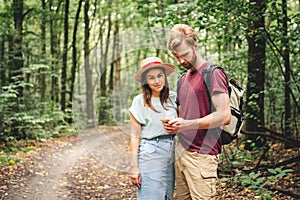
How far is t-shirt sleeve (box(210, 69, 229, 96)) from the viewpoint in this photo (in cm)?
263

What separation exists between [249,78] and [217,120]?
561cm

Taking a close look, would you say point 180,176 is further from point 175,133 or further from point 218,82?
point 218,82

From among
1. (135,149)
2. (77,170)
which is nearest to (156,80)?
(135,149)

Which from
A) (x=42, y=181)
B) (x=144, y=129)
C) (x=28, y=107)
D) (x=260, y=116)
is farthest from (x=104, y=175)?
(x=144, y=129)

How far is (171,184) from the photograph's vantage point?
10.2 ft

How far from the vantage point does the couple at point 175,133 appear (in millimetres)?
2828

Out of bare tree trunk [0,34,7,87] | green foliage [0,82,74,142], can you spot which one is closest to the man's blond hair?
green foliage [0,82,74,142]

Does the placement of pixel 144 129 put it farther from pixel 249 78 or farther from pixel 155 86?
pixel 249 78

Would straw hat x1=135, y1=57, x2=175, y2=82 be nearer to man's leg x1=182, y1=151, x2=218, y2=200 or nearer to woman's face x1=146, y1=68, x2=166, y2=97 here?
woman's face x1=146, y1=68, x2=166, y2=97

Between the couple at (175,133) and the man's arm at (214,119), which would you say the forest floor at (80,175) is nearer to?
the couple at (175,133)

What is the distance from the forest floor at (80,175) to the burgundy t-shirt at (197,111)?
1695mm

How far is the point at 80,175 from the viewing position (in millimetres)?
8328

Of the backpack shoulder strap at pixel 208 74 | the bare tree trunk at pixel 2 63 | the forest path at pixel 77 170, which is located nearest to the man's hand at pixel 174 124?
the backpack shoulder strap at pixel 208 74

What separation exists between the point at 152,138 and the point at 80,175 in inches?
227
